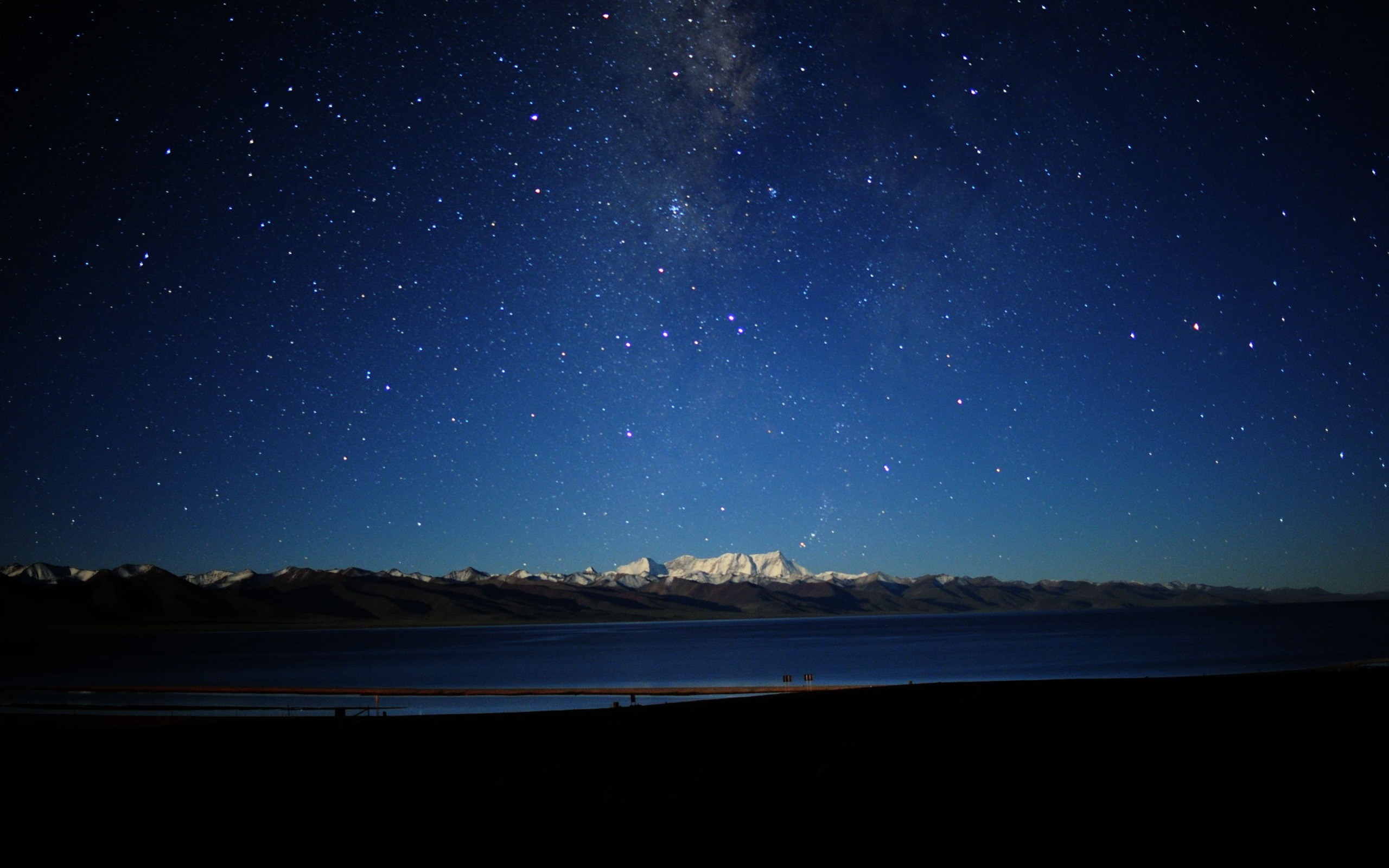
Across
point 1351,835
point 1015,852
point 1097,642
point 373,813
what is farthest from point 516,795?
point 1097,642

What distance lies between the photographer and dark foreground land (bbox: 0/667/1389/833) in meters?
9.70

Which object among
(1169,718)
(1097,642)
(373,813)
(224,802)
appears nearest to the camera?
(373,813)

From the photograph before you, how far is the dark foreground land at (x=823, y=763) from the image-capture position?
31.8ft

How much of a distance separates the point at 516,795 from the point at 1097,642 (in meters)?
145

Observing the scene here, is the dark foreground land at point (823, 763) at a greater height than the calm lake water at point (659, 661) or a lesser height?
greater

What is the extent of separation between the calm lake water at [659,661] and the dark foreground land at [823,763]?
12292mm

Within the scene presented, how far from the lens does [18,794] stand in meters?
12.8

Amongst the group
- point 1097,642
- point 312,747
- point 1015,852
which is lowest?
point 1097,642

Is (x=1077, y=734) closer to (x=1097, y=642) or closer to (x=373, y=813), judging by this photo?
(x=373, y=813)

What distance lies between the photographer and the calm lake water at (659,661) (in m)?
67.2

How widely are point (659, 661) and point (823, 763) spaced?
309ft

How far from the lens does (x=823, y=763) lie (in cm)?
1247

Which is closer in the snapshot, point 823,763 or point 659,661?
point 823,763

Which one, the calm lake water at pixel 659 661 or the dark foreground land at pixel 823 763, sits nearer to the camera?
the dark foreground land at pixel 823 763
